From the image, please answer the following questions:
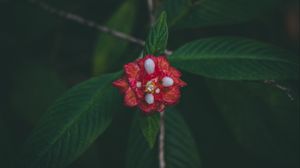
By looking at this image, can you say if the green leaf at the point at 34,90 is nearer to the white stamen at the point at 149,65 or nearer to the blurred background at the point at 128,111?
the blurred background at the point at 128,111

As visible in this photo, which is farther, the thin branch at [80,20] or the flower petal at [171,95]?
the thin branch at [80,20]

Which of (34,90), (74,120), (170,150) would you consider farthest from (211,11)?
(34,90)

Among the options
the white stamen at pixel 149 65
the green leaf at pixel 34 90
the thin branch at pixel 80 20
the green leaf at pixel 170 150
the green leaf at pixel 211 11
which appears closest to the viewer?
the white stamen at pixel 149 65

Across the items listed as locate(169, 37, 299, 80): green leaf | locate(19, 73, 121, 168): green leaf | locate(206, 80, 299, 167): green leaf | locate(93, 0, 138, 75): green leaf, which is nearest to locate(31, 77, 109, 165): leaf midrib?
locate(19, 73, 121, 168): green leaf

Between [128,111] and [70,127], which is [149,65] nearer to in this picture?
[70,127]

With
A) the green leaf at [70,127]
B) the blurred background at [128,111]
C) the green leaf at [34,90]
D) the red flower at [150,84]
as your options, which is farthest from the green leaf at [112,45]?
the red flower at [150,84]

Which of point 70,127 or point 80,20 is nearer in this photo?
point 70,127

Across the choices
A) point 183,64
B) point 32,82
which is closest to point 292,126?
point 183,64
